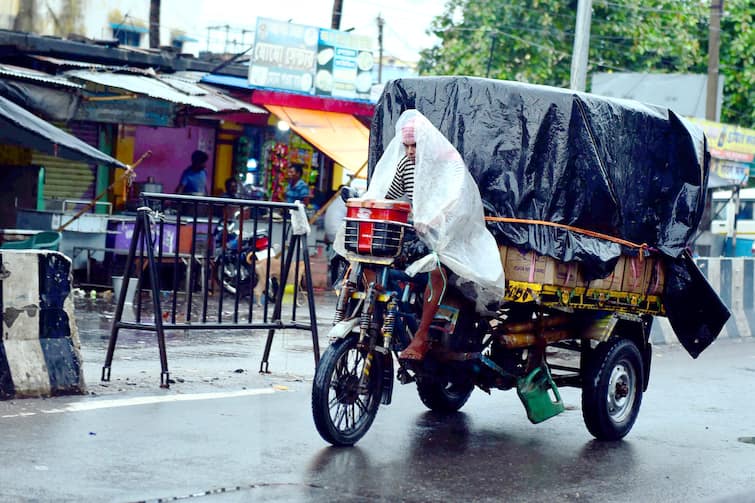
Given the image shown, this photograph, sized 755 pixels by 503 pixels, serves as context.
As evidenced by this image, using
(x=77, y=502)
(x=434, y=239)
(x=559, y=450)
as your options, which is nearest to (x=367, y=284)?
(x=434, y=239)

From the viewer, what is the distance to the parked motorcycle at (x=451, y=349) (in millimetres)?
6992

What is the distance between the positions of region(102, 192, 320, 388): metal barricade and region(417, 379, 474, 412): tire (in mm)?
1091

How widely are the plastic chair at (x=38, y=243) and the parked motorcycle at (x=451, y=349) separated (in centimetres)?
654

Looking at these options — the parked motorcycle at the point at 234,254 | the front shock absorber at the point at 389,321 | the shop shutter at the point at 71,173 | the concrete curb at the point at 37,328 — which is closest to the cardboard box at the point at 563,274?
the front shock absorber at the point at 389,321

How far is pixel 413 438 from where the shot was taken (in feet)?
25.1

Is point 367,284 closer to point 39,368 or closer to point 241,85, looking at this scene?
point 39,368

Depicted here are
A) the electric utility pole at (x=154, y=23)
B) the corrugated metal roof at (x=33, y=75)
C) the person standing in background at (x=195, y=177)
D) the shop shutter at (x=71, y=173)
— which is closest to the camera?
the corrugated metal roof at (x=33, y=75)

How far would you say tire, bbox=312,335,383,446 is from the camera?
6.77 m

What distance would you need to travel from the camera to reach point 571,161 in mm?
7738

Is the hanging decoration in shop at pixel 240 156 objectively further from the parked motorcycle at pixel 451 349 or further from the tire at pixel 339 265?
the parked motorcycle at pixel 451 349

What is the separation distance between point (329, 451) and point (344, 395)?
0.34 metres

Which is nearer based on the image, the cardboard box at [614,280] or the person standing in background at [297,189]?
the cardboard box at [614,280]

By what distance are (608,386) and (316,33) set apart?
1368cm

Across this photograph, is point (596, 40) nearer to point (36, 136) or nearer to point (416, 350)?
point (36, 136)
